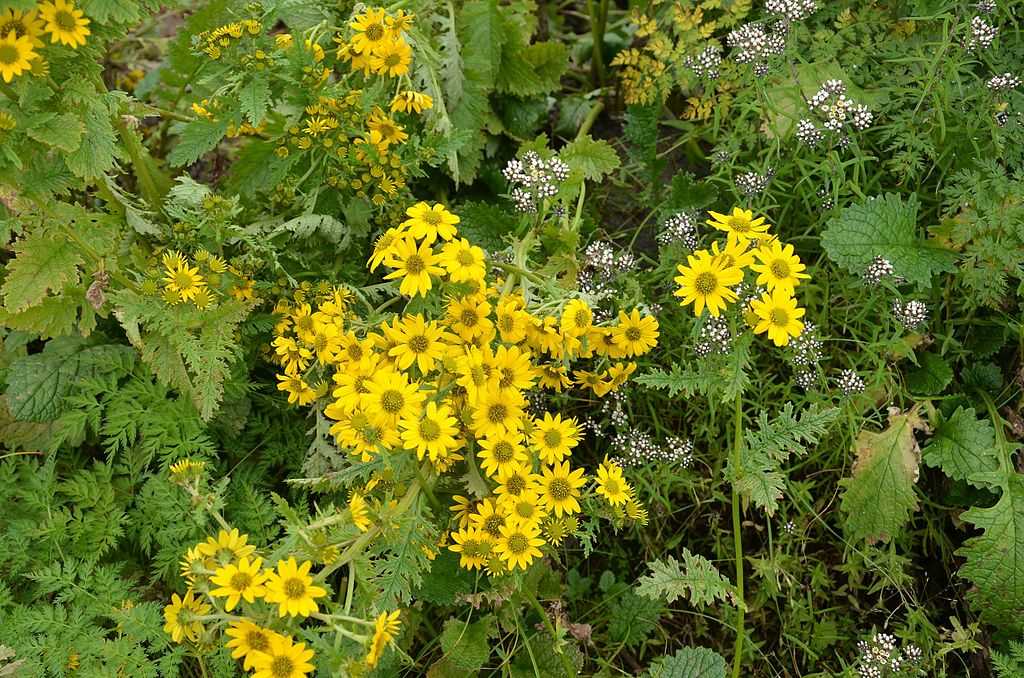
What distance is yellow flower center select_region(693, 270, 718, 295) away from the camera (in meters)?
2.23

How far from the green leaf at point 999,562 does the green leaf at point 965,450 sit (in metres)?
0.10

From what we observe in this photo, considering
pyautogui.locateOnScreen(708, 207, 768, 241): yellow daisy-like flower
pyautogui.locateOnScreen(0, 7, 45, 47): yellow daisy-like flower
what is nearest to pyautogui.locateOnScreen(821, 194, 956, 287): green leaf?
pyautogui.locateOnScreen(708, 207, 768, 241): yellow daisy-like flower

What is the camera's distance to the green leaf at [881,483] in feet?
8.81

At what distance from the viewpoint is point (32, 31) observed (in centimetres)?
212

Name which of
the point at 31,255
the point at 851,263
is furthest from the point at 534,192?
the point at 31,255

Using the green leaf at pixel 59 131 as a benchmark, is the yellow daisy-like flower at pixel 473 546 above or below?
below

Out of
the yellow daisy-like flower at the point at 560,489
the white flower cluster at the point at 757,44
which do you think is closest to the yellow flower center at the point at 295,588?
the yellow daisy-like flower at the point at 560,489

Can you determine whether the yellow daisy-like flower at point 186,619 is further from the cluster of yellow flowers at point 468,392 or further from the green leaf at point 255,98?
the green leaf at point 255,98

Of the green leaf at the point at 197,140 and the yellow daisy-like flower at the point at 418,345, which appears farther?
the green leaf at the point at 197,140

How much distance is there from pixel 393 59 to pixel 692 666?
2006mm

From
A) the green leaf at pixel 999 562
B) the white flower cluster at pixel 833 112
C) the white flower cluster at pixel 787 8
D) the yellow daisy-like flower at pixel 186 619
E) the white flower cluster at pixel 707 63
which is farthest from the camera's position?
the white flower cluster at pixel 707 63

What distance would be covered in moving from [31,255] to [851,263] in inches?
97.6

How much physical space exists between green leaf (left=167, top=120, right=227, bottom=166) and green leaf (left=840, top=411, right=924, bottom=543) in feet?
7.15


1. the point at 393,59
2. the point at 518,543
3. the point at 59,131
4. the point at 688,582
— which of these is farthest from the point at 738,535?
the point at 59,131
